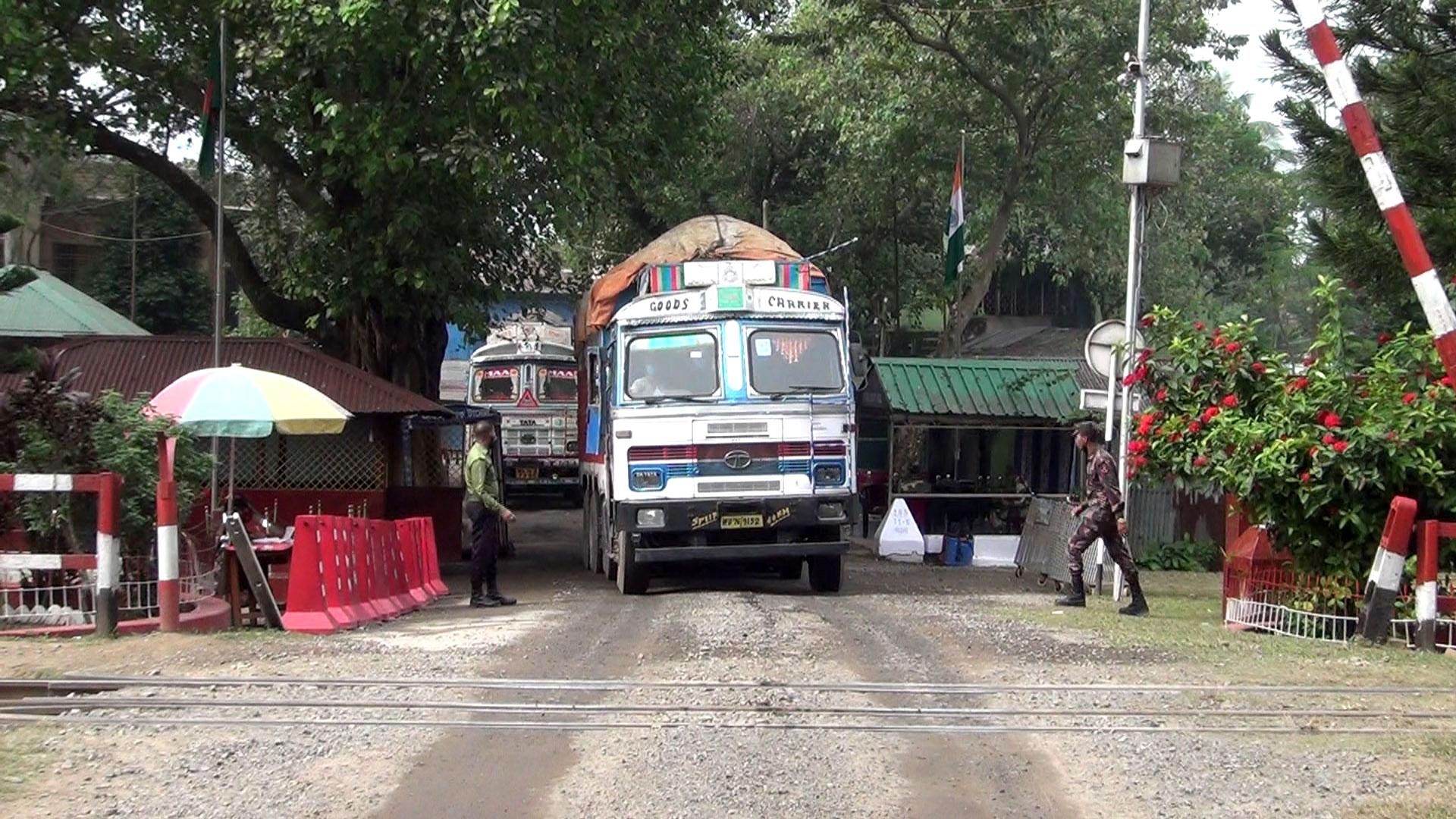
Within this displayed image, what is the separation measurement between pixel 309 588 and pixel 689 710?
5.05 metres

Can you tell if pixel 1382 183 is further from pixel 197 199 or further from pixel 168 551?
pixel 197 199

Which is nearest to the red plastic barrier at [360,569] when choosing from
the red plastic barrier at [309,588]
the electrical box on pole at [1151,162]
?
the red plastic barrier at [309,588]

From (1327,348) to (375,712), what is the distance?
26.7ft

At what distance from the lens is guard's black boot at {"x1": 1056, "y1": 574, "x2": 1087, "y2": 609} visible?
14570mm

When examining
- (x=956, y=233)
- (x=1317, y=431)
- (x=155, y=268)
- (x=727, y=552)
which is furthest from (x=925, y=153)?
(x=155, y=268)

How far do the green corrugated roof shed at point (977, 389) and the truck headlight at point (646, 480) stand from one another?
8.00 m

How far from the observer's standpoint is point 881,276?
32.3 metres

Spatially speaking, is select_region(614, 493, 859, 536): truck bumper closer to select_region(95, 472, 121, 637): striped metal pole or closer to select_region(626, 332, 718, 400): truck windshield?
select_region(626, 332, 718, 400): truck windshield

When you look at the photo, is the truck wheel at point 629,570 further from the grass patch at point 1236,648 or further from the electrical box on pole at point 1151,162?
the electrical box on pole at point 1151,162

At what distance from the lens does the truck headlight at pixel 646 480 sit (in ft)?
49.9

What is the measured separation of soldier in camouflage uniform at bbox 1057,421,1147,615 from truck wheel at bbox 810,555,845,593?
2907 millimetres

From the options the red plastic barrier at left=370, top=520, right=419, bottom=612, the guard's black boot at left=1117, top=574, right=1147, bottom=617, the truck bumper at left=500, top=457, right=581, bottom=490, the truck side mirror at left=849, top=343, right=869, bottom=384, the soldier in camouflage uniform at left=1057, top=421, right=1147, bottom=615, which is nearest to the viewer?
the soldier in camouflage uniform at left=1057, top=421, right=1147, bottom=615

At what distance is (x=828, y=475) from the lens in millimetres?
15438

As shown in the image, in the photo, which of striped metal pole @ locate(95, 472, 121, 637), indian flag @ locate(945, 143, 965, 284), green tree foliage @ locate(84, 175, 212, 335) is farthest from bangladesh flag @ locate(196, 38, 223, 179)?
green tree foliage @ locate(84, 175, 212, 335)
